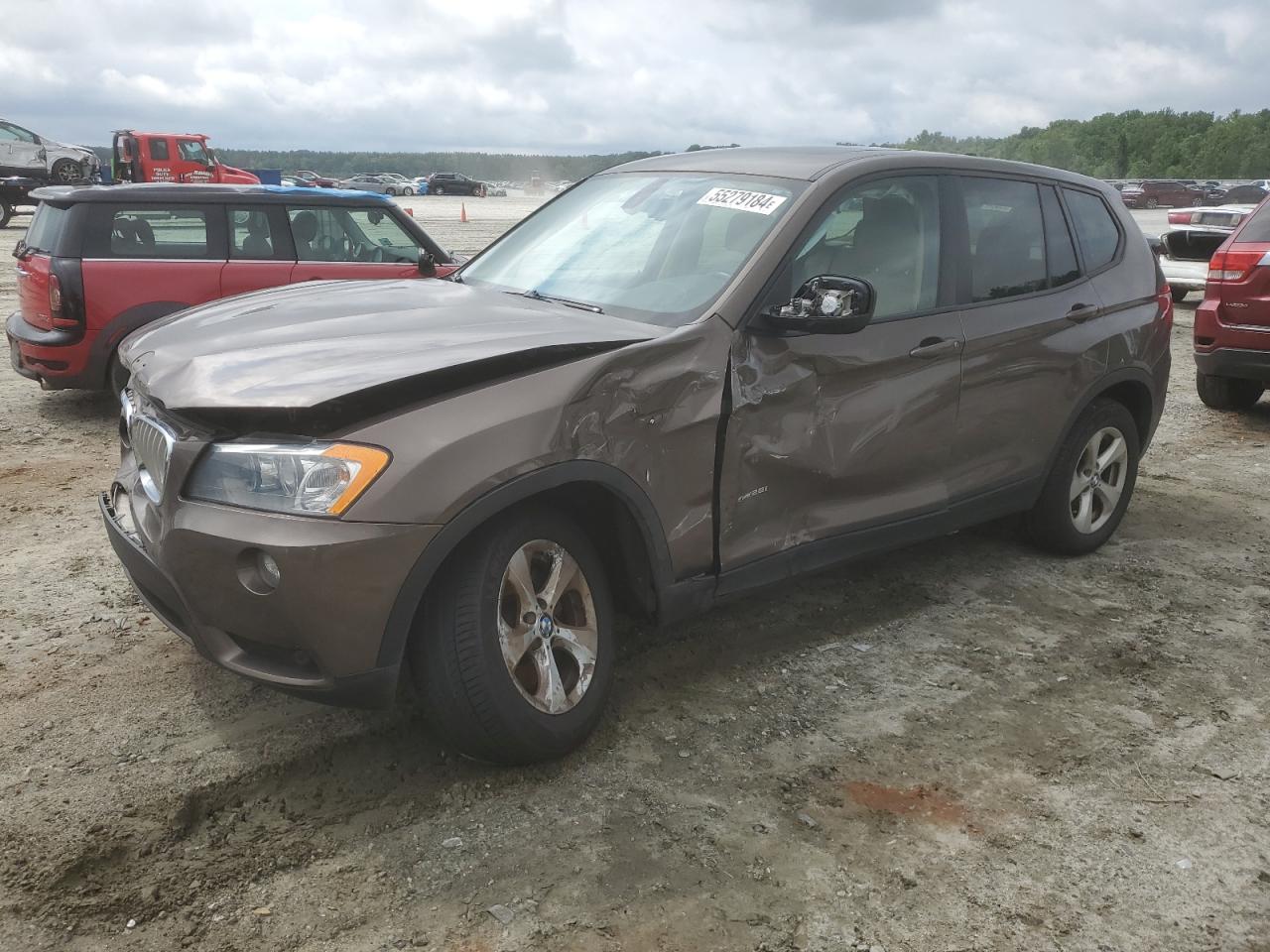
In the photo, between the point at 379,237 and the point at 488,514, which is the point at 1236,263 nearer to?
the point at 379,237

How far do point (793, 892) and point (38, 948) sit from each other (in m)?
1.70

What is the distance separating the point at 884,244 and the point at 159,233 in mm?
5423

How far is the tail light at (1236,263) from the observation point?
7680 millimetres

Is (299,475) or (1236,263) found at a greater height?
(1236,263)

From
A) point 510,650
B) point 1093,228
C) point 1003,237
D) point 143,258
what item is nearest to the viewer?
point 510,650

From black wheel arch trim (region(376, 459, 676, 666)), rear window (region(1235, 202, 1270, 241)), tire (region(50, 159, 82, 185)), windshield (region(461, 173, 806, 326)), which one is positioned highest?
tire (region(50, 159, 82, 185))

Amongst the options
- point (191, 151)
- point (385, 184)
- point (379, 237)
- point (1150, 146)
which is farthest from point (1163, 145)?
point (379, 237)

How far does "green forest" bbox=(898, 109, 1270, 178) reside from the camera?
357 ft

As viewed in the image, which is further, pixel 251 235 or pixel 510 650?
pixel 251 235

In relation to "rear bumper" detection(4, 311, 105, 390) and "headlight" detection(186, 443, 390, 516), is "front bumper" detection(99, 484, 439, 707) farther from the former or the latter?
"rear bumper" detection(4, 311, 105, 390)

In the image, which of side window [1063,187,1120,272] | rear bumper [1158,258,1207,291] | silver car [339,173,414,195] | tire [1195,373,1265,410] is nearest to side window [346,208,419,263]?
side window [1063,187,1120,272]

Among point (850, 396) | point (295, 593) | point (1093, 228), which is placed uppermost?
point (1093, 228)

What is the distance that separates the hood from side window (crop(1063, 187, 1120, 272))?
8.23 feet

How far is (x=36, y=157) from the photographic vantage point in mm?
27891
